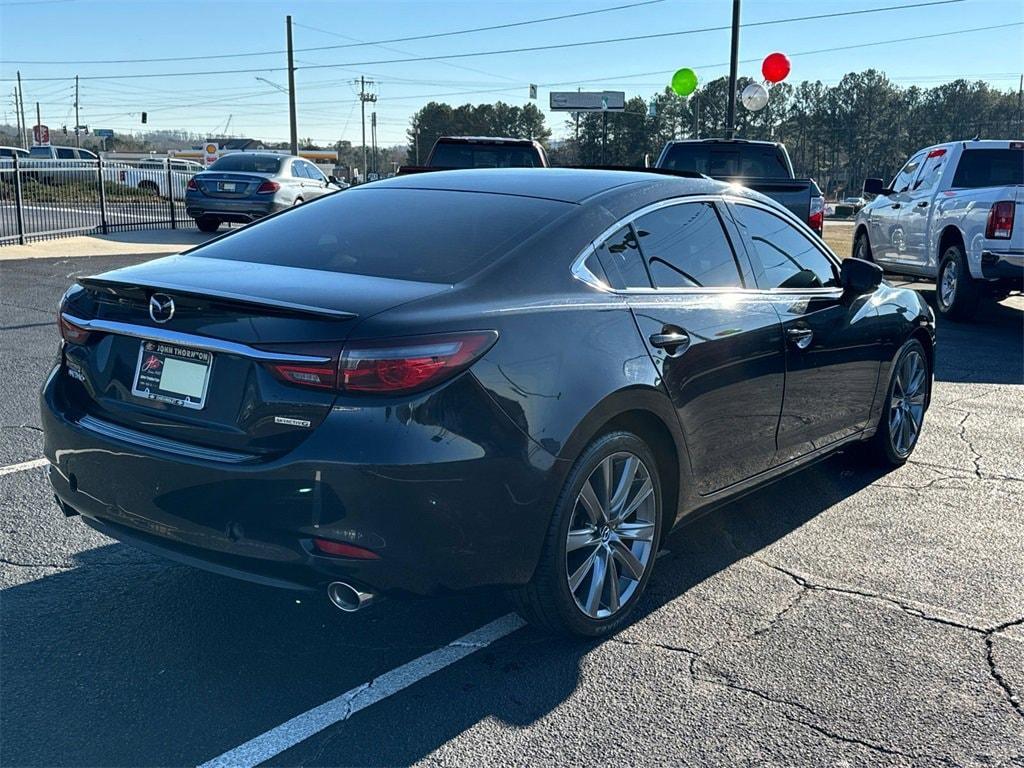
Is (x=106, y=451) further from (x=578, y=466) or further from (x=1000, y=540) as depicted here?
(x=1000, y=540)

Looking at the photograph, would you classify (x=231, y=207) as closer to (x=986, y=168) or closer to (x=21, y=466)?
(x=986, y=168)

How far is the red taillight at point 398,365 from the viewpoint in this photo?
2.99 m

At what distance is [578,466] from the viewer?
3424mm

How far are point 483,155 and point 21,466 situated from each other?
449 inches

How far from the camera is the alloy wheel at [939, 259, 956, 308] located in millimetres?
11945

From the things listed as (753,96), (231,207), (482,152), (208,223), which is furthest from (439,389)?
(208,223)

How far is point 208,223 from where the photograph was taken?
20891 mm

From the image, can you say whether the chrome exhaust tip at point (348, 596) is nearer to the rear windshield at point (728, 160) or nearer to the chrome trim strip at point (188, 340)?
the chrome trim strip at point (188, 340)

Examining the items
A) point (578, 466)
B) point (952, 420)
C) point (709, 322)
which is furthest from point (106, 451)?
point (952, 420)

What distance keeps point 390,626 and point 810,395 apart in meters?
2.27

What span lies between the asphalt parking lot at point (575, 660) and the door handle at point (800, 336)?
891 mm

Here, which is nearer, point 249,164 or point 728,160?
point 728,160

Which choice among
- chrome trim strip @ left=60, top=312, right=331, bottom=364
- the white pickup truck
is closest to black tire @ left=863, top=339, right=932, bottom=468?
chrome trim strip @ left=60, top=312, right=331, bottom=364

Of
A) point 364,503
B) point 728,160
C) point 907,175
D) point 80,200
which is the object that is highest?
point 728,160
